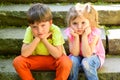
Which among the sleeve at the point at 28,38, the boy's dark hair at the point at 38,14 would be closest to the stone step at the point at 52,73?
the sleeve at the point at 28,38

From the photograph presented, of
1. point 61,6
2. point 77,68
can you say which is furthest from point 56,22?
point 77,68

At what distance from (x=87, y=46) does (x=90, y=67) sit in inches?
8.2

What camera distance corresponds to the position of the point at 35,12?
10.3ft

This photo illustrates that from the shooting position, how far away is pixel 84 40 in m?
3.20

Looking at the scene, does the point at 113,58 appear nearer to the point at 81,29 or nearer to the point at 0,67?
the point at 81,29

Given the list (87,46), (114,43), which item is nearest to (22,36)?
(87,46)

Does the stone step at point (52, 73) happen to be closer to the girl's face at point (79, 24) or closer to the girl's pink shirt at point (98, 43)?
the girl's pink shirt at point (98, 43)

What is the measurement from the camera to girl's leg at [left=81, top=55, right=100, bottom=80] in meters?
3.17

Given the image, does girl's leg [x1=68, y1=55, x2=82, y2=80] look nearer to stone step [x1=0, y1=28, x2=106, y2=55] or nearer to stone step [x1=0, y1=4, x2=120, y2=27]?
stone step [x1=0, y1=28, x2=106, y2=55]

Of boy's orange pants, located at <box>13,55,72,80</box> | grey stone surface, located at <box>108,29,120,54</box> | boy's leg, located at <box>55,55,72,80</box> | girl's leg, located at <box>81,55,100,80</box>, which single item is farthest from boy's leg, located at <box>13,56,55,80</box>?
grey stone surface, located at <box>108,29,120,54</box>

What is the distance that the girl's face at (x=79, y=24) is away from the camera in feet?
10.4

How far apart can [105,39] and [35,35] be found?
0.86m

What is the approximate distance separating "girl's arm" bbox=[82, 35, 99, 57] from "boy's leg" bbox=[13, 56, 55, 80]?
0.33 metres

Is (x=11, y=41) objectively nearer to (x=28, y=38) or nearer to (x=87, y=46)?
(x=28, y=38)
